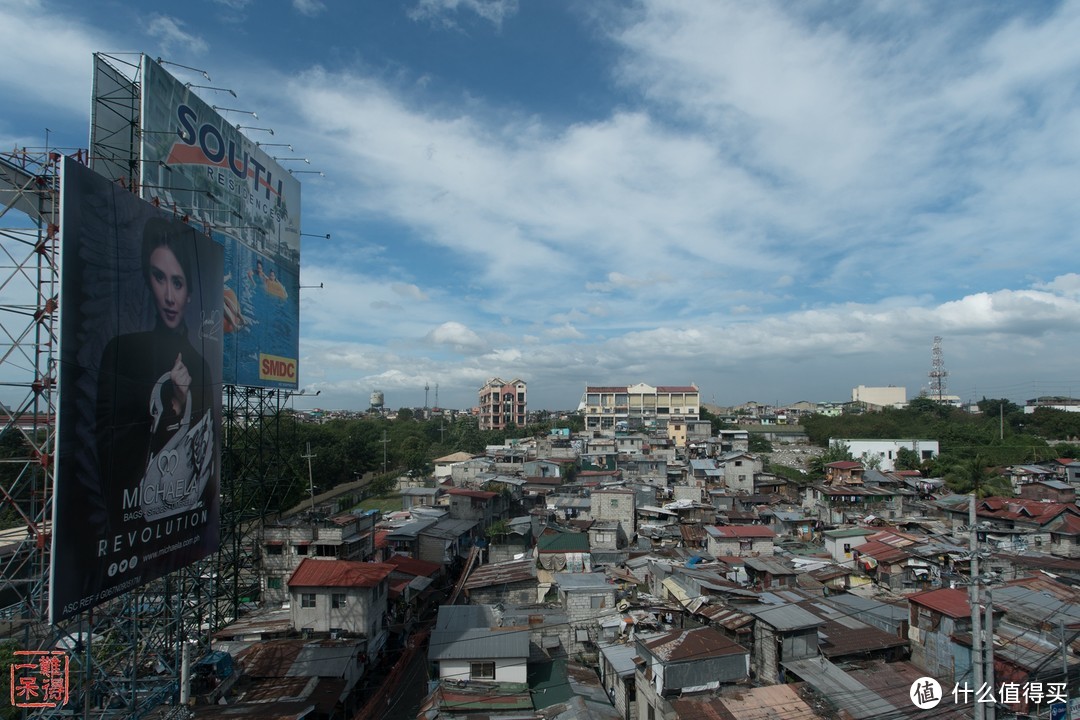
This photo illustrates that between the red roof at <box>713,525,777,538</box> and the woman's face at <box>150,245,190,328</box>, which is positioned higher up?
the woman's face at <box>150,245,190,328</box>

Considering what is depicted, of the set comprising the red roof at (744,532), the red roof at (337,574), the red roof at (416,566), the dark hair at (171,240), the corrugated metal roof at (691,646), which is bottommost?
the red roof at (416,566)

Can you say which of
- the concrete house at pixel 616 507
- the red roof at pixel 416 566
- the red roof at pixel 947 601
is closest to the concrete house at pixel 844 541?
the concrete house at pixel 616 507

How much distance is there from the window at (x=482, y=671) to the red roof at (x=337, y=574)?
3740 mm

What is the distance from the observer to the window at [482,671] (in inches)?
489

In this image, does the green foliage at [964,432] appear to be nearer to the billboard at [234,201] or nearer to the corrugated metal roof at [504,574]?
the corrugated metal roof at [504,574]

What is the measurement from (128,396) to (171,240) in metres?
2.54

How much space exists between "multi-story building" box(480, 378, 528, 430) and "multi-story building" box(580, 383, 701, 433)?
10278 mm

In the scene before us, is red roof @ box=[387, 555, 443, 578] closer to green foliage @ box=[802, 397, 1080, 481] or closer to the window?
the window

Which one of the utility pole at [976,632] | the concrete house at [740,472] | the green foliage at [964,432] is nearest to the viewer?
the utility pole at [976,632]

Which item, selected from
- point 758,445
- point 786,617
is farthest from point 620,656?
point 758,445

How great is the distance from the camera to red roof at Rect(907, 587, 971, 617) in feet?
41.2

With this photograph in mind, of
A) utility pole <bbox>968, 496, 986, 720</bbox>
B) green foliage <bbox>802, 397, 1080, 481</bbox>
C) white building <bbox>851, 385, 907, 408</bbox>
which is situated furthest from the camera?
white building <bbox>851, 385, 907, 408</bbox>

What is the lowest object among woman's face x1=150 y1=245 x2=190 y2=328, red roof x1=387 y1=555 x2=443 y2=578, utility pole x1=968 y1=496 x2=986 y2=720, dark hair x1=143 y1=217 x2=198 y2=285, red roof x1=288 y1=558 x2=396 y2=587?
red roof x1=387 y1=555 x2=443 y2=578

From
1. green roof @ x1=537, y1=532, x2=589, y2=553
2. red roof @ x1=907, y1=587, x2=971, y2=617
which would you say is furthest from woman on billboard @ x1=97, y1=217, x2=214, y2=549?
red roof @ x1=907, y1=587, x2=971, y2=617
